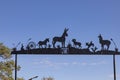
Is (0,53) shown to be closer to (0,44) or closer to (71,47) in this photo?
(0,44)

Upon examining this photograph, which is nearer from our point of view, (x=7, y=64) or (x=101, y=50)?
(x=101, y=50)

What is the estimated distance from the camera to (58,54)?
143 feet

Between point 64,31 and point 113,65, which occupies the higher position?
point 64,31

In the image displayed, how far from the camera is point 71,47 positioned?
43.9 m

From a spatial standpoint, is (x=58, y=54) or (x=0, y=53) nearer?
(x=58, y=54)

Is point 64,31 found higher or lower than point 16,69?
higher

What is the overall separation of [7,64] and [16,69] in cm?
234

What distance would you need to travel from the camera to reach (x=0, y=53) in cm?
4775

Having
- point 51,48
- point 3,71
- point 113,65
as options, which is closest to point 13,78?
point 3,71

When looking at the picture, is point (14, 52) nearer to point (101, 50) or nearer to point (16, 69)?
point (16, 69)

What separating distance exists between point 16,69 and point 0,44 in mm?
3946

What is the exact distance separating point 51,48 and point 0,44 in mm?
6499

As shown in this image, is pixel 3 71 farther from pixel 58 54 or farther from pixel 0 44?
pixel 58 54

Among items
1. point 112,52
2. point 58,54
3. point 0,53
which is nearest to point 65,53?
point 58,54
